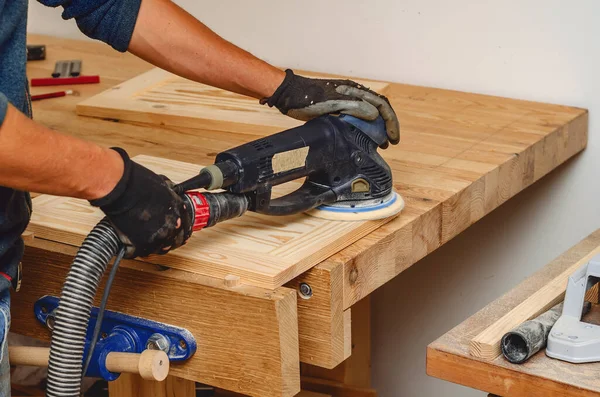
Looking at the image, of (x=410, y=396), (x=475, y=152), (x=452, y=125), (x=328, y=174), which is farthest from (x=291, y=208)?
(x=410, y=396)

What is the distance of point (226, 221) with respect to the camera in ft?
5.05

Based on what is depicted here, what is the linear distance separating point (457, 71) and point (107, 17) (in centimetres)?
106

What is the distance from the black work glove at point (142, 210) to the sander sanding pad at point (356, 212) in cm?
32

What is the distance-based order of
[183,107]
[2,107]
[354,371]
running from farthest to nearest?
[354,371]
[183,107]
[2,107]

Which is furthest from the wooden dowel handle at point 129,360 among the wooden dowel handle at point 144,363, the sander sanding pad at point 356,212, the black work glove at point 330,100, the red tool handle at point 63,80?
the red tool handle at point 63,80

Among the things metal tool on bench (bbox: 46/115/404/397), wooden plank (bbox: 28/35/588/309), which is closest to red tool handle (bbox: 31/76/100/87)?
wooden plank (bbox: 28/35/588/309)

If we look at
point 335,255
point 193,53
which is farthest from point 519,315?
point 193,53

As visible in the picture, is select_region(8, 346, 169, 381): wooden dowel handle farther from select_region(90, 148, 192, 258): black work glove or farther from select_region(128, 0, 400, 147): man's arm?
select_region(128, 0, 400, 147): man's arm

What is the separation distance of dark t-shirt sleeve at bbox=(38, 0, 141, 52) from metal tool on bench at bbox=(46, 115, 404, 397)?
1.03 ft

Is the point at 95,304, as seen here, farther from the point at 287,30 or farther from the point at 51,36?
the point at 51,36

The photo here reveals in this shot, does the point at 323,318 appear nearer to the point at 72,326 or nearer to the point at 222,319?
the point at 222,319

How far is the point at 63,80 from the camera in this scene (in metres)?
2.53

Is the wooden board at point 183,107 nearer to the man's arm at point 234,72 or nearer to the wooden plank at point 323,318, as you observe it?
the man's arm at point 234,72

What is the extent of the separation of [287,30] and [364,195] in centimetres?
113
